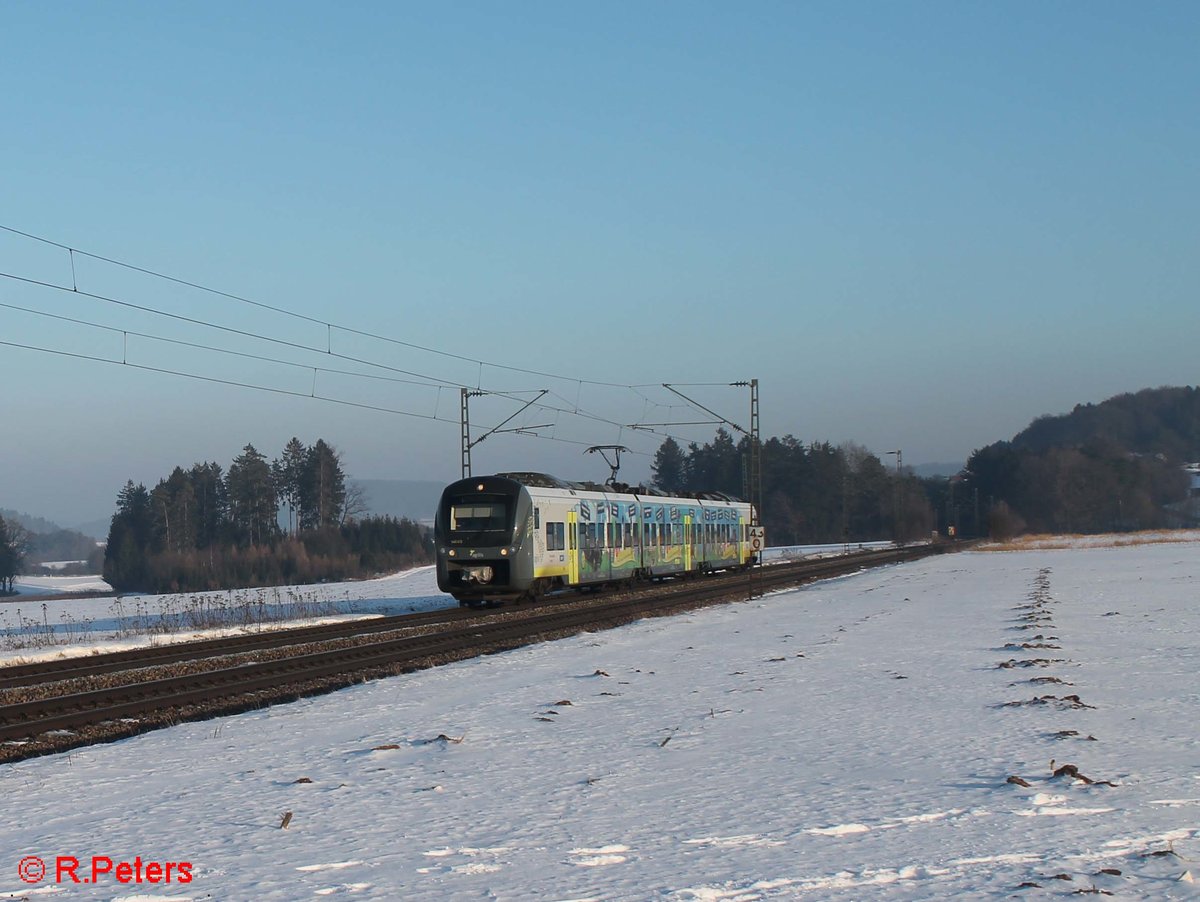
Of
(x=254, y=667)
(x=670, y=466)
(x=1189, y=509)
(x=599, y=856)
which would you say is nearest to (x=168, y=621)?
(x=254, y=667)

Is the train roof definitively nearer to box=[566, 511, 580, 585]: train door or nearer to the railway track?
box=[566, 511, 580, 585]: train door

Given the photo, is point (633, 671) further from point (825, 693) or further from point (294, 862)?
point (294, 862)

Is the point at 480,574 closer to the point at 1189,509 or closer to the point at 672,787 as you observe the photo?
the point at 672,787

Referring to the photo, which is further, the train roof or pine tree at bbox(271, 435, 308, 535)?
pine tree at bbox(271, 435, 308, 535)

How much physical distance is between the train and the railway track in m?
0.98

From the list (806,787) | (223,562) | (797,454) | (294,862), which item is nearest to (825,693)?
(806,787)

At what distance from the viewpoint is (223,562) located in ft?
377

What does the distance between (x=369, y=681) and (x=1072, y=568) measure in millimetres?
37305

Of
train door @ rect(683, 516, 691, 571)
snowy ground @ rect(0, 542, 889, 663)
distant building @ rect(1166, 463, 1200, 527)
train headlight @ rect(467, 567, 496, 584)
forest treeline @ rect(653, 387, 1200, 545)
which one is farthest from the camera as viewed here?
distant building @ rect(1166, 463, 1200, 527)

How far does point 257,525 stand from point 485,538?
3950 inches

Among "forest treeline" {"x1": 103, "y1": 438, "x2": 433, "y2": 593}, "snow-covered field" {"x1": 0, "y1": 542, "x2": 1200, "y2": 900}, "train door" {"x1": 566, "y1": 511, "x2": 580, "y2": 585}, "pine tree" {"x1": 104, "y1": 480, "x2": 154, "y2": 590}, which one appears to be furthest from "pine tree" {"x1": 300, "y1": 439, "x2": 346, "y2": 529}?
"snow-covered field" {"x1": 0, "y1": 542, "x2": 1200, "y2": 900}

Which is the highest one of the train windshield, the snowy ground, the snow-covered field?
the train windshield

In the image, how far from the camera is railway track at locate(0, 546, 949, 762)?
1292 cm

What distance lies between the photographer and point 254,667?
17.7 m
